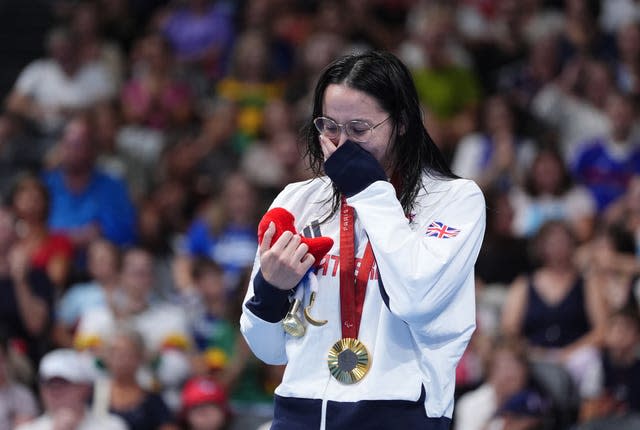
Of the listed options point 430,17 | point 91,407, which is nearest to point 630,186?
point 430,17

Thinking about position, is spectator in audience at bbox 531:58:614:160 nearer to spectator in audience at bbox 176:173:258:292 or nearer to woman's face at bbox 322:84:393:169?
spectator in audience at bbox 176:173:258:292

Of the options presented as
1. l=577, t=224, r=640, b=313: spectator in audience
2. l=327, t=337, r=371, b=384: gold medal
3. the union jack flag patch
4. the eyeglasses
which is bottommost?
l=577, t=224, r=640, b=313: spectator in audience

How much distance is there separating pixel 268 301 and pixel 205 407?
4.19 meters

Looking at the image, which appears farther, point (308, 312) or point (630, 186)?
point (630, 186)

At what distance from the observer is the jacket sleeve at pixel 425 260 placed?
2.95m

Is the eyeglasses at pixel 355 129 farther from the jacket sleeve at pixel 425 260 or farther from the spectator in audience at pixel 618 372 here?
the spectator in audience at pixel 618 372

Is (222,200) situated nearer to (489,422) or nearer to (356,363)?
(489,422)

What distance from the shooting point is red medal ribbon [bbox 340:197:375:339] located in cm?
310

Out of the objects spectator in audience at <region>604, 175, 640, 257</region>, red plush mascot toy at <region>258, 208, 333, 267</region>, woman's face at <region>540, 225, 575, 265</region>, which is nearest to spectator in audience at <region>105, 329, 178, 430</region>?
woman's face at <region>540, 225, 575, 265</region>

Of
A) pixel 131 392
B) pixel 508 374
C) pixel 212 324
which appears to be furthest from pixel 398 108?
pixel 212 324

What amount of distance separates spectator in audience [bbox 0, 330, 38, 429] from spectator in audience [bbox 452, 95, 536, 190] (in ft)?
13.0

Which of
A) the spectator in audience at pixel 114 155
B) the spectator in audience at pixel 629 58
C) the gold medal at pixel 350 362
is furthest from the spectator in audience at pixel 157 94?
the gold medal at pixel 350 362

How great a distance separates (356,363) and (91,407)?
177 inches

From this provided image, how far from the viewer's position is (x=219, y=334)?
27.3ft
